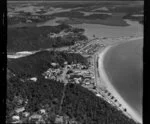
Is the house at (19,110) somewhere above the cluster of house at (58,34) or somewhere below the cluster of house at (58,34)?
below

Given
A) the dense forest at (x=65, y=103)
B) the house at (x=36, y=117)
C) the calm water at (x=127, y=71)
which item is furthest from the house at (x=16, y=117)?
the calm water at (x=127, y=71)

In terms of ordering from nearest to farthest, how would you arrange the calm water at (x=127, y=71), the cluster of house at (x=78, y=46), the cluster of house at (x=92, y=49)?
the calm water at (x=127, y=71) < the cluster of house at (x=92, y=49) < the cluster of house at (x=78, y=46)

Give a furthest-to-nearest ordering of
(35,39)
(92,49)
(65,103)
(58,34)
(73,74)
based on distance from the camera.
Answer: (58,34), (35,39), (92,49), (73,74), (65,103)

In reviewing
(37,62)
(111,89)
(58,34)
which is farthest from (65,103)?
(58,34)

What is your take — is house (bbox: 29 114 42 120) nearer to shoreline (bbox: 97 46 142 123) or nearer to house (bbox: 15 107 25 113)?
house (bbox: 15 107 25 113)

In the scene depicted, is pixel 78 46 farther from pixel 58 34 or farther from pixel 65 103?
pixel 65 103

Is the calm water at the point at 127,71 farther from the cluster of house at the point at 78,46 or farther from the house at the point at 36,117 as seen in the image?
the house at the point at 36,117
